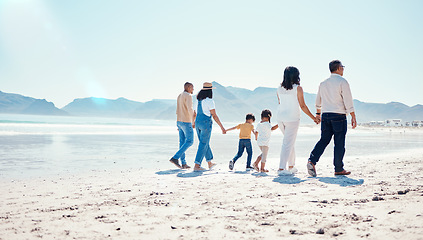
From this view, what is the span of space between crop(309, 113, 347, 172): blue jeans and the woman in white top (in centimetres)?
28

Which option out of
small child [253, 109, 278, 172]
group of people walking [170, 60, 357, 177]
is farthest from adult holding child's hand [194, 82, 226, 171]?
small child [253, 109, 278, 172]

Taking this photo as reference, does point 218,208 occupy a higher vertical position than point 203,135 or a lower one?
lower

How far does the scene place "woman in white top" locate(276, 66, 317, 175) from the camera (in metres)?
6.03

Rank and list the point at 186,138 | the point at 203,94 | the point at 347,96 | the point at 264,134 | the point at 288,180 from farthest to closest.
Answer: the point at 186,138, the point at 203,94, the point at 264,134, the point at 347,96, the point at 288,180

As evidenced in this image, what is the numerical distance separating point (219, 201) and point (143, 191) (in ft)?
4.46

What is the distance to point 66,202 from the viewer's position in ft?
13.3

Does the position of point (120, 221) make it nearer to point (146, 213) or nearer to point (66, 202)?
point (146, 213)

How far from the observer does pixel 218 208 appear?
3559mm

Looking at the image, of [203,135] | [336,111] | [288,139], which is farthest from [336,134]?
[203,135]

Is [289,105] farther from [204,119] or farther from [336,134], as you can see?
[204,119]

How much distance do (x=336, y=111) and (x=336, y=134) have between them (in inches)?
17.1

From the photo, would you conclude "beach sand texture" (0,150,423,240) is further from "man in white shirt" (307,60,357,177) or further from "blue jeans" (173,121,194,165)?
"blue jeans" (173,121,194,165)

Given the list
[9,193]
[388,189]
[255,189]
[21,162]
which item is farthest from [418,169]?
[21,162]

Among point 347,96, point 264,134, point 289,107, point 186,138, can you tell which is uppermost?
point 347,96
